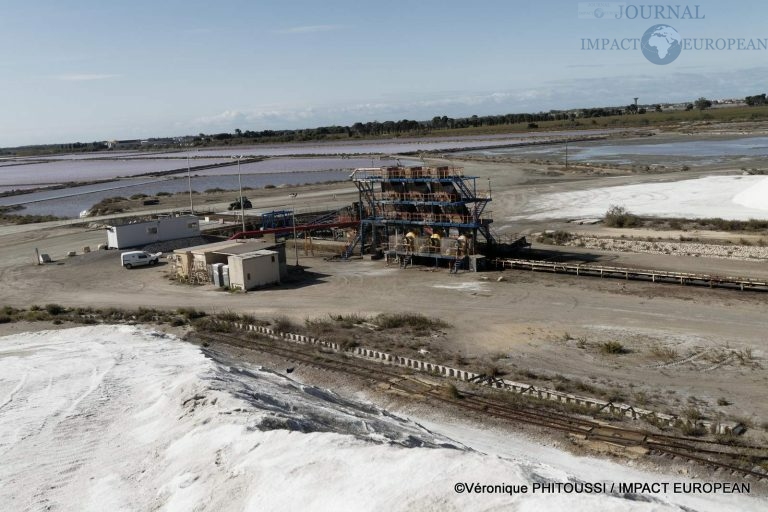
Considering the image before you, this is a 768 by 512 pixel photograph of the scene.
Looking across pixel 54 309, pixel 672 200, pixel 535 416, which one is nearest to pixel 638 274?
pixel 535 416

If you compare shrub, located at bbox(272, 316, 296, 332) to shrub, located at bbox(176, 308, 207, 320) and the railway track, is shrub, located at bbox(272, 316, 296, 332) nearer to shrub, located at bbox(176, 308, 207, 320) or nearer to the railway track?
the railway track

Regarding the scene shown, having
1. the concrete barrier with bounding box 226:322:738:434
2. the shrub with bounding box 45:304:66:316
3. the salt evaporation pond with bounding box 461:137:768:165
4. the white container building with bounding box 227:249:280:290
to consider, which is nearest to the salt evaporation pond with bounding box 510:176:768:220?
the white container building with bounding box 227:249:280:290

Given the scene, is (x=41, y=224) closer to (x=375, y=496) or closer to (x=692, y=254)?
(x=692, y=254)

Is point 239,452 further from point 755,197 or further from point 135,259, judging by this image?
point 755,197

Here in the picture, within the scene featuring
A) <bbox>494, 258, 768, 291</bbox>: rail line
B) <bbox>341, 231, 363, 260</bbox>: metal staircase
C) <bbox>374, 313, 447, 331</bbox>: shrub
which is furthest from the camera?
<bbox>341, 231, 363, 260</bbox>: metal staircase

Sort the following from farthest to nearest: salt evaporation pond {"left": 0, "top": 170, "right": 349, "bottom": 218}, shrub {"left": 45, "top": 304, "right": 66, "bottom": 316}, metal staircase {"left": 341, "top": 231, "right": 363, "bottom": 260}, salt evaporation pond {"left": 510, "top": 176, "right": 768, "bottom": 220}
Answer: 1. salt evaporation pond {"left": 0, "top": 170, "right": 349, "bottom": 218}
2. salt evaporation pond {"left": 510, "top": 176, "right": 768, "bottom": 220}
3. metal staircase {"left": 341, "top": 231, "right": 363, "bottom": 260}
4. shrub {"left": 45, "top": 304, "right": 66, "bottom": 316}

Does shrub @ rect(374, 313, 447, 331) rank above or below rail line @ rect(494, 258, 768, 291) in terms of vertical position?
below
